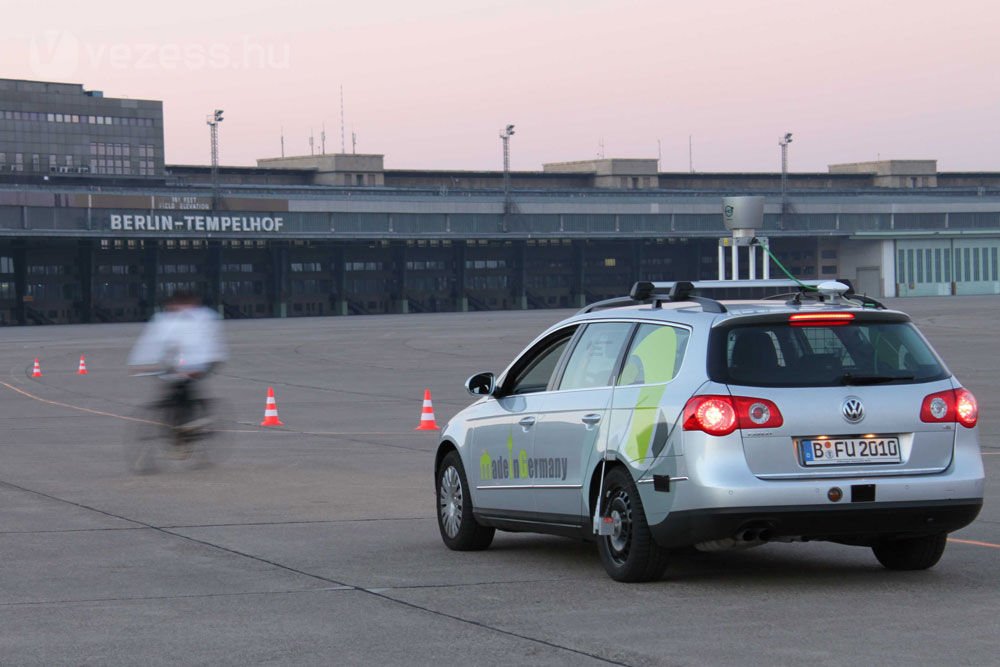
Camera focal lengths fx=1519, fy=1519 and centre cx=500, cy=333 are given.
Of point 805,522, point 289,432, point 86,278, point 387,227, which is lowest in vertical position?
point 289,432

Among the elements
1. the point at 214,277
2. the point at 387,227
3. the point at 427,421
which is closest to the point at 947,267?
the point at 387,227

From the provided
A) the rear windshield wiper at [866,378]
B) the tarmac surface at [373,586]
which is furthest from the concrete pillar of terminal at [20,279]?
the rear windshield wiper at [866,378]

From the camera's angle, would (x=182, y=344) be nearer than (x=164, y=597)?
No

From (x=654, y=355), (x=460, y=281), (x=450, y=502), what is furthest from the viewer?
(x=460, y=281)

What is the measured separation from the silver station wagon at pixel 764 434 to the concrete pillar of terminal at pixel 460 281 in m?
95.6

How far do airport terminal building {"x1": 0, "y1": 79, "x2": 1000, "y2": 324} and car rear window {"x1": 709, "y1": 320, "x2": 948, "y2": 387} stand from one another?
265 ft

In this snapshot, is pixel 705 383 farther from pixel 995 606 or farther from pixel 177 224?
pixel 177 224

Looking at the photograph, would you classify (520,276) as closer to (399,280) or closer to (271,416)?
(399,280)

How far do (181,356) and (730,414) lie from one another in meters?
9.39

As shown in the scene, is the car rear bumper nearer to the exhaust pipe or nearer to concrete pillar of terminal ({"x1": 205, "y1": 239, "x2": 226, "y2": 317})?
the exhaust pipe

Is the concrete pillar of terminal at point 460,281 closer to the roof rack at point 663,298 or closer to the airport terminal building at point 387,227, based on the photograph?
the airport terminal building at point 387,227

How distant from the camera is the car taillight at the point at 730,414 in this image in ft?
25.9

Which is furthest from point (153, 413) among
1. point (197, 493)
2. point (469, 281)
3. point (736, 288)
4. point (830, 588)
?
point (469, 281)

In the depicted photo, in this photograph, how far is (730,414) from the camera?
792cm
